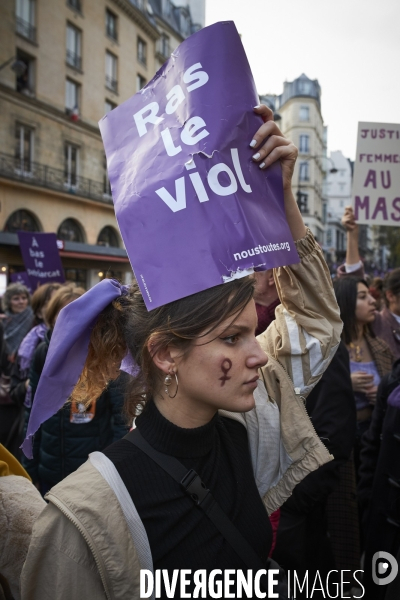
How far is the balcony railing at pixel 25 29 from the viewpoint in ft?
66.0

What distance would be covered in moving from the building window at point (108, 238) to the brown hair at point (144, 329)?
80.0 ft

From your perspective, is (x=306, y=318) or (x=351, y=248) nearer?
(x=306, y=318)

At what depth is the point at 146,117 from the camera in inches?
59.2

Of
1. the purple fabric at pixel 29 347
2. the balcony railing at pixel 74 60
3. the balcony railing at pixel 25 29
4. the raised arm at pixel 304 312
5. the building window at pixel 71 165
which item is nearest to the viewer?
the raised arm at pixel 304 312

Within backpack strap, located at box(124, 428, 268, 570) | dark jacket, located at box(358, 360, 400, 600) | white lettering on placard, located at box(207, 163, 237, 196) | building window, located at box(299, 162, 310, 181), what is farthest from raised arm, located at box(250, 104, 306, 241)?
building window, located at box(299, 162, 310, 181)

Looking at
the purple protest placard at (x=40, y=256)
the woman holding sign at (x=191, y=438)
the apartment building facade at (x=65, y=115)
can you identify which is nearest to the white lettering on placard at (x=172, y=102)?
→ the woman holding sign at (x=191, y=438)

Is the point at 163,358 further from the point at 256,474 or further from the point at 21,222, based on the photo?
the point at 21,222

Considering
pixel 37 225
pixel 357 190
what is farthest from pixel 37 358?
pixel 37 225

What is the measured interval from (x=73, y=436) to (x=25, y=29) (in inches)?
862

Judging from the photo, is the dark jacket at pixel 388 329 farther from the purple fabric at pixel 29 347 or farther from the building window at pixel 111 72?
the building window at pixel 111 72

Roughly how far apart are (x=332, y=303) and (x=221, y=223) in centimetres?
61

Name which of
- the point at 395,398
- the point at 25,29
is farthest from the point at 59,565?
the point at 25,29

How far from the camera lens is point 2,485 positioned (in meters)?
1.60

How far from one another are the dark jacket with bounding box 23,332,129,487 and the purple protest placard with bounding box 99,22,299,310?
2067 millimetres
